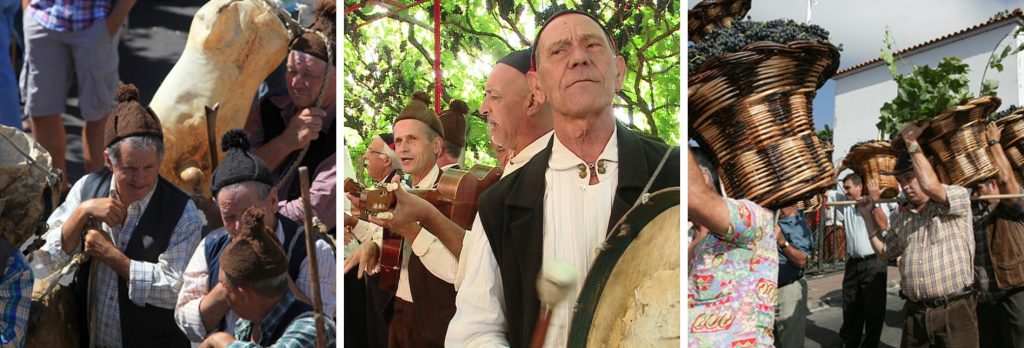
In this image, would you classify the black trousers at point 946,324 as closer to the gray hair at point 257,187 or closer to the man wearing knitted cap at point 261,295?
the man wearing knitted cap at point 261,295

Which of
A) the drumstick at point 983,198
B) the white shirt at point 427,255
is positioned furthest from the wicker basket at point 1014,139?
the white shirt at point 427,255

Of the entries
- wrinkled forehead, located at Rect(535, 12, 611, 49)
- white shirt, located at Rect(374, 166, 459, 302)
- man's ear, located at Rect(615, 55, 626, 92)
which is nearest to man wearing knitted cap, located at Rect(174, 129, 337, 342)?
white shirt, located at Rect(374, 166, 459, 302)

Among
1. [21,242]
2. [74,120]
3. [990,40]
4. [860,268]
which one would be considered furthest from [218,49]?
[990,40]

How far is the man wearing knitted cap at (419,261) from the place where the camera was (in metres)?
3.24

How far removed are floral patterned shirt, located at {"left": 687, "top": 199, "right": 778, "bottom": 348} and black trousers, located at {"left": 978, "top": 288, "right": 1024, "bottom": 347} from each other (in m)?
1.70

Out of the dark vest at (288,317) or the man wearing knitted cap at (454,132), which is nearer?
the man wearing knitted cap at (454,132)

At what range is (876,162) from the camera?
371cm

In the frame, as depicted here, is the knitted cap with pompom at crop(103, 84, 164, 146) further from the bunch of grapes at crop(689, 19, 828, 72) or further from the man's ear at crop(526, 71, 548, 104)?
the bunch of grapes at crop(689, 19, 828, 72)

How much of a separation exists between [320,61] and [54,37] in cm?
120

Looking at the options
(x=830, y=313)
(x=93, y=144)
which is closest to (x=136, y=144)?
(x=93, y=144)

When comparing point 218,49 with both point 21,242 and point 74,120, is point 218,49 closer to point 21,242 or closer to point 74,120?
point 74,120

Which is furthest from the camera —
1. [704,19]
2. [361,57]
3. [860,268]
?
[860,268]

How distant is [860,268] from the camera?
394 cm

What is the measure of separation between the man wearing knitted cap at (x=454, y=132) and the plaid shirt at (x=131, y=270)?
1.19m
